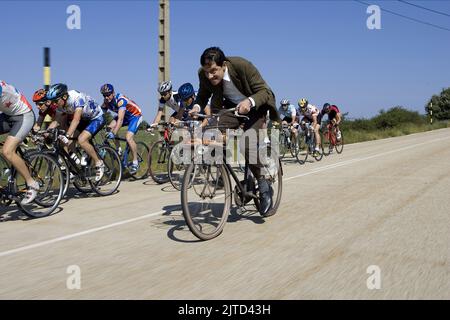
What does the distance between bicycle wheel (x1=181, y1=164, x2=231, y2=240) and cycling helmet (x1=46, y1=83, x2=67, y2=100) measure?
132 inches

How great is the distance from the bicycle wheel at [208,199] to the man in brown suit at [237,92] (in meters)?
0.61

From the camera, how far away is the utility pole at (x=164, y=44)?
13531 mm

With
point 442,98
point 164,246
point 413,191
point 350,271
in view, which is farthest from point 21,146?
point 442,98

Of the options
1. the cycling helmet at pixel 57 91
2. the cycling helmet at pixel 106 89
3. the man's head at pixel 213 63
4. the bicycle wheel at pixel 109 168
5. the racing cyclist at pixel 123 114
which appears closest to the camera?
the man's head at pixel 213 63

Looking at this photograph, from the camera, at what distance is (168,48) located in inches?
537

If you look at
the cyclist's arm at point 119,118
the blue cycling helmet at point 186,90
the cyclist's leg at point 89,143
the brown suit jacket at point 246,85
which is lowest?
the cyclist's leg at point 89,143

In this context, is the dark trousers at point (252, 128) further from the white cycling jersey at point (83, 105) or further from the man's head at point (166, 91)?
the man's head at point (166, 91)

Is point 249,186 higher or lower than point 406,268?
higher

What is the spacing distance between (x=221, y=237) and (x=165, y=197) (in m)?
3.00

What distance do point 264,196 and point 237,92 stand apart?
136 cm

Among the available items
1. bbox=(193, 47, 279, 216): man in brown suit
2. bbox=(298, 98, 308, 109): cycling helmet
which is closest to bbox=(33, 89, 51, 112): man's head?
bbox=(193, 47, 279, 216): man in brown suit

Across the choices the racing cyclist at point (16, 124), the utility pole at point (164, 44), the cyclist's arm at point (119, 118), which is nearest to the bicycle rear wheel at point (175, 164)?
the cyclist's arm at point (119, 118)

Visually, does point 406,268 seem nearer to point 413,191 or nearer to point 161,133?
point 413,191

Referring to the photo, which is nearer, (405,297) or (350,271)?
(405,297)
